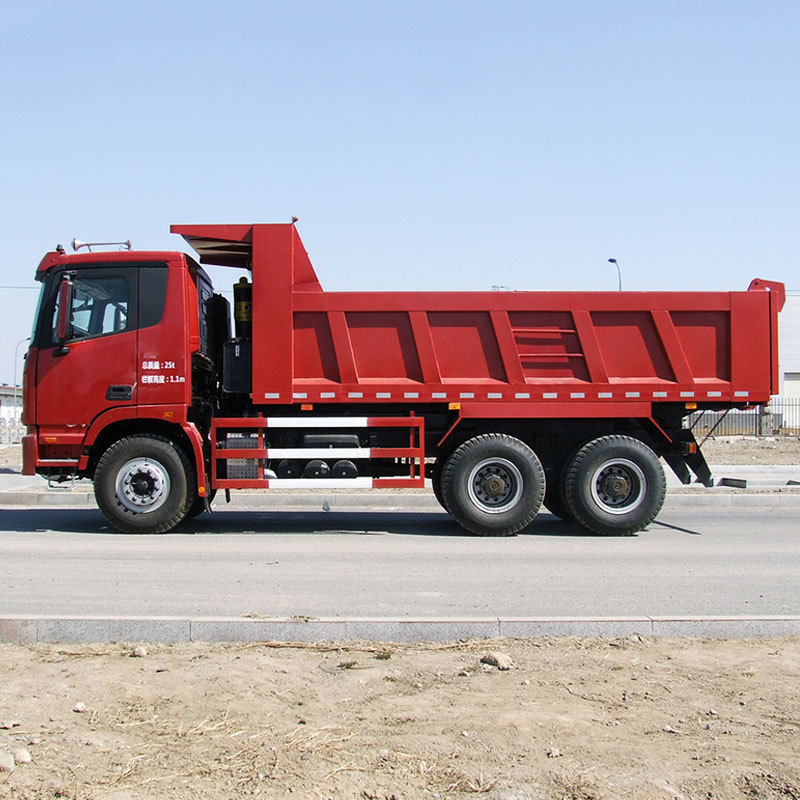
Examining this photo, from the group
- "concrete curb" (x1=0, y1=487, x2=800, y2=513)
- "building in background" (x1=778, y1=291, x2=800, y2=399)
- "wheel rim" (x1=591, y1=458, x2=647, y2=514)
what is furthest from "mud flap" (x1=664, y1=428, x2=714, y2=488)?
"building in background" (x1=778, y1=291, x2=800, y2=399)

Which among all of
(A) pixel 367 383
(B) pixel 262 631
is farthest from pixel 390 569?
(A) pixel 367 383

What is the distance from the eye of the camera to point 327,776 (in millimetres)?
3402

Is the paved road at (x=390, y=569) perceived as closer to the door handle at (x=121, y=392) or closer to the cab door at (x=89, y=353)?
the cab door at (x=89, y=353)

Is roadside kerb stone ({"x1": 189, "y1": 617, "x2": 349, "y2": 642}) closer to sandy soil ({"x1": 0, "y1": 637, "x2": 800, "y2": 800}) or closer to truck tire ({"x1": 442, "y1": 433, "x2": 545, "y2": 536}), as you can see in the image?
sandy soil ({"x1": 0, "y1": 637, "x2": 800, "y2": 800})

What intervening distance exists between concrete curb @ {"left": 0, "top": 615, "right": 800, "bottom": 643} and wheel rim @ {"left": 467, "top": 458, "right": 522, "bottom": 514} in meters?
4.86

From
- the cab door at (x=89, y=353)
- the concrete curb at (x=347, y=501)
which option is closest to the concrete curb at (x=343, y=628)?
the cab door at (x=89, y=353)

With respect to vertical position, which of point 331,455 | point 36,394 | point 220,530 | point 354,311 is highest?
point 354,311

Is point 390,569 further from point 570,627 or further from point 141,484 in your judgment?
point 141,484

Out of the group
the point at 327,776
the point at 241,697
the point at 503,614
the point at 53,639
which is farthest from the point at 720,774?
the point at 53,639

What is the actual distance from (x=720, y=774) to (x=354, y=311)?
7.69 metres

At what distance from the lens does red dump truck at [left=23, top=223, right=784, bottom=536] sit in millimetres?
10273

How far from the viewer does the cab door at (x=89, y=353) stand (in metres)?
10.2

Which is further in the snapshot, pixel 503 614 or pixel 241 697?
pixel 503 614

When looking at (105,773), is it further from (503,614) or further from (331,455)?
(331,455)
